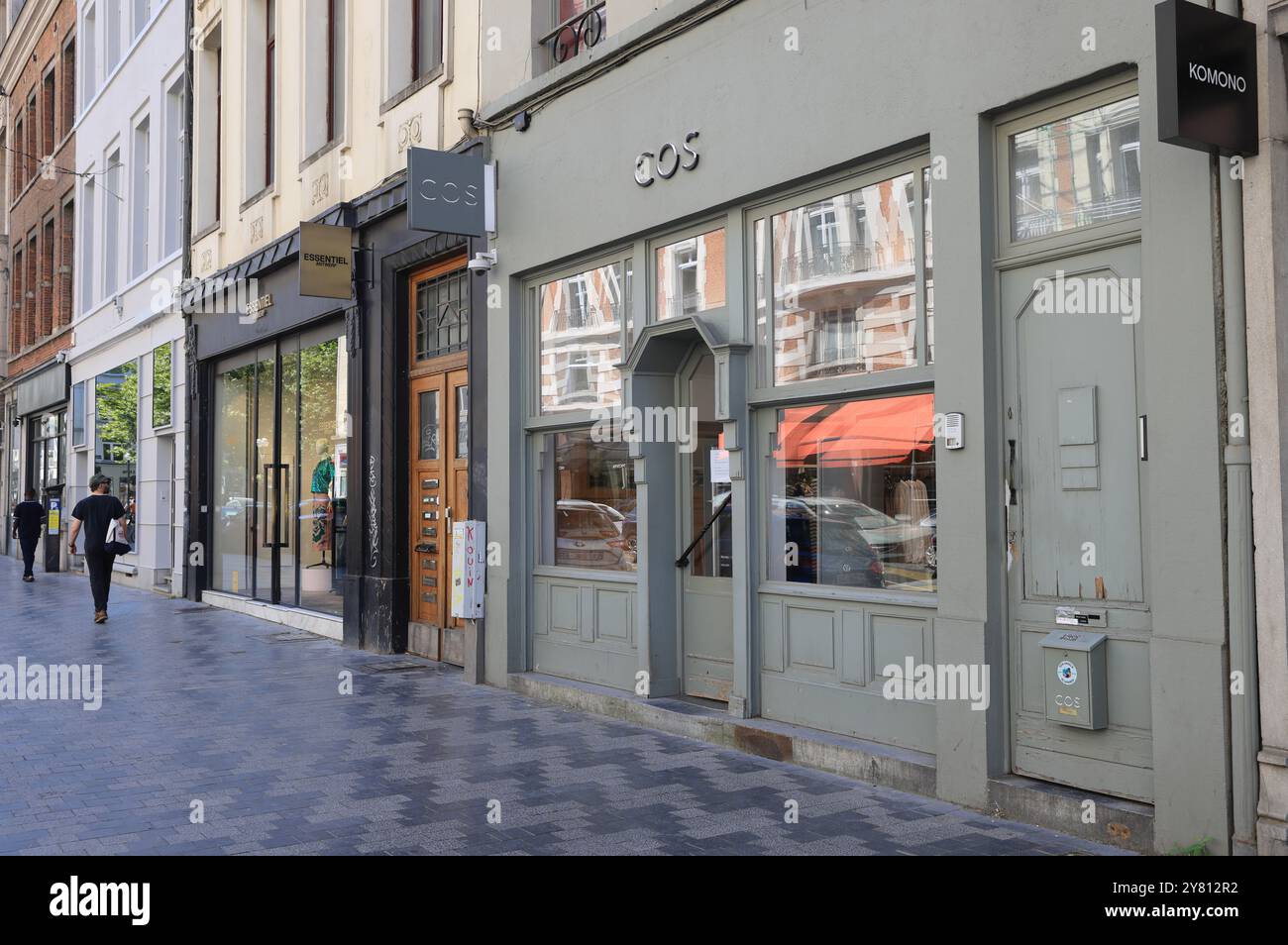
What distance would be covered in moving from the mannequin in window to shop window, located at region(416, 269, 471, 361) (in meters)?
2.58

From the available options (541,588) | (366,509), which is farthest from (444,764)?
(366,509)

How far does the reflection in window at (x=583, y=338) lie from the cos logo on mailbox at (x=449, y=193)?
86 cm

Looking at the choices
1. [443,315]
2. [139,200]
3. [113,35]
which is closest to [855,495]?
[443,315]

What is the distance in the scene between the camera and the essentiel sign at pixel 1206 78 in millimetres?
4434

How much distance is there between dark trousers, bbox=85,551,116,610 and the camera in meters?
14.7

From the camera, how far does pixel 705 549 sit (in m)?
8.11

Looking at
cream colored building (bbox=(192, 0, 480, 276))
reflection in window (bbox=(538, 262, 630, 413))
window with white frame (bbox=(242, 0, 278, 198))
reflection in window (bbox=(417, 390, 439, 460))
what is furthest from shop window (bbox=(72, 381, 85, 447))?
reflection in window (bbox=(538, 262, 630, 413))

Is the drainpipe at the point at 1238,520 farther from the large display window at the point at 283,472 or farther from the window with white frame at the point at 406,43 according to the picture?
the large display window at the point at 283,472

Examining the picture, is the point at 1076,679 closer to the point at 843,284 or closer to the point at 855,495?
the point at 855,495

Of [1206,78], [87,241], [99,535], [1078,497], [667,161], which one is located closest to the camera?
[1206,78]

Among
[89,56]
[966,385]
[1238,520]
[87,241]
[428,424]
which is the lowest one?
[1238,520]

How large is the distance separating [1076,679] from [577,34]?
6.48m

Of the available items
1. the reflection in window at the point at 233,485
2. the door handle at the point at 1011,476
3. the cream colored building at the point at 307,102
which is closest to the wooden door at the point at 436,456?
the cream colored building at the point at 307,102

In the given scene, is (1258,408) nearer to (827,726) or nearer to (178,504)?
(827,726)
